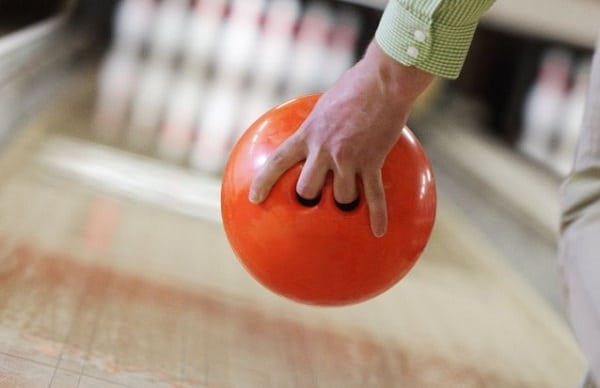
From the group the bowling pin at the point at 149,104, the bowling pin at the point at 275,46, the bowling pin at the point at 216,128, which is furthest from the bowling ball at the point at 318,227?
the bowling pin at the point at 275,46

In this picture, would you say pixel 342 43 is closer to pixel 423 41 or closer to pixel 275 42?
pixel 275 42

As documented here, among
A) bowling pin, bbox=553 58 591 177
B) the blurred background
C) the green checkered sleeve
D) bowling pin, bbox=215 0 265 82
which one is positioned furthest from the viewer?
bowling pin, bbox=215 0 265 82

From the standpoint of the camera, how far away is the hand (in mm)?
1207

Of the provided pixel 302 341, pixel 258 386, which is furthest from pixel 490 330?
pixel 258 386

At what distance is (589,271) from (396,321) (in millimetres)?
760

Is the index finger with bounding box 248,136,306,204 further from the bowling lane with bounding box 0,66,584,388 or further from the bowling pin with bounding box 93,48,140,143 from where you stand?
the bowling pin with bounding box 93,48,140,143

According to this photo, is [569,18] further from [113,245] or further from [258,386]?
[258,386]

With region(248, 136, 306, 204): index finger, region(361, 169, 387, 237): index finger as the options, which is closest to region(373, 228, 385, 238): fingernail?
region(361, 169, 387, 237): index finger

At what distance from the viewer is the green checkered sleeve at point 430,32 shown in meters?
1.16

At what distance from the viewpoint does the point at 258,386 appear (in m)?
1.48

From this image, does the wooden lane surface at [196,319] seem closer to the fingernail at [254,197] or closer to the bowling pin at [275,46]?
the fingernail at [254,197]

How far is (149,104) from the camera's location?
4305 mm

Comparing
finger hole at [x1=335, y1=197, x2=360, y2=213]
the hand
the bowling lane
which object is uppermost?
the hand

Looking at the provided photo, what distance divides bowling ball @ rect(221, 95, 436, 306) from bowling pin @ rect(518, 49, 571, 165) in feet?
13.1
